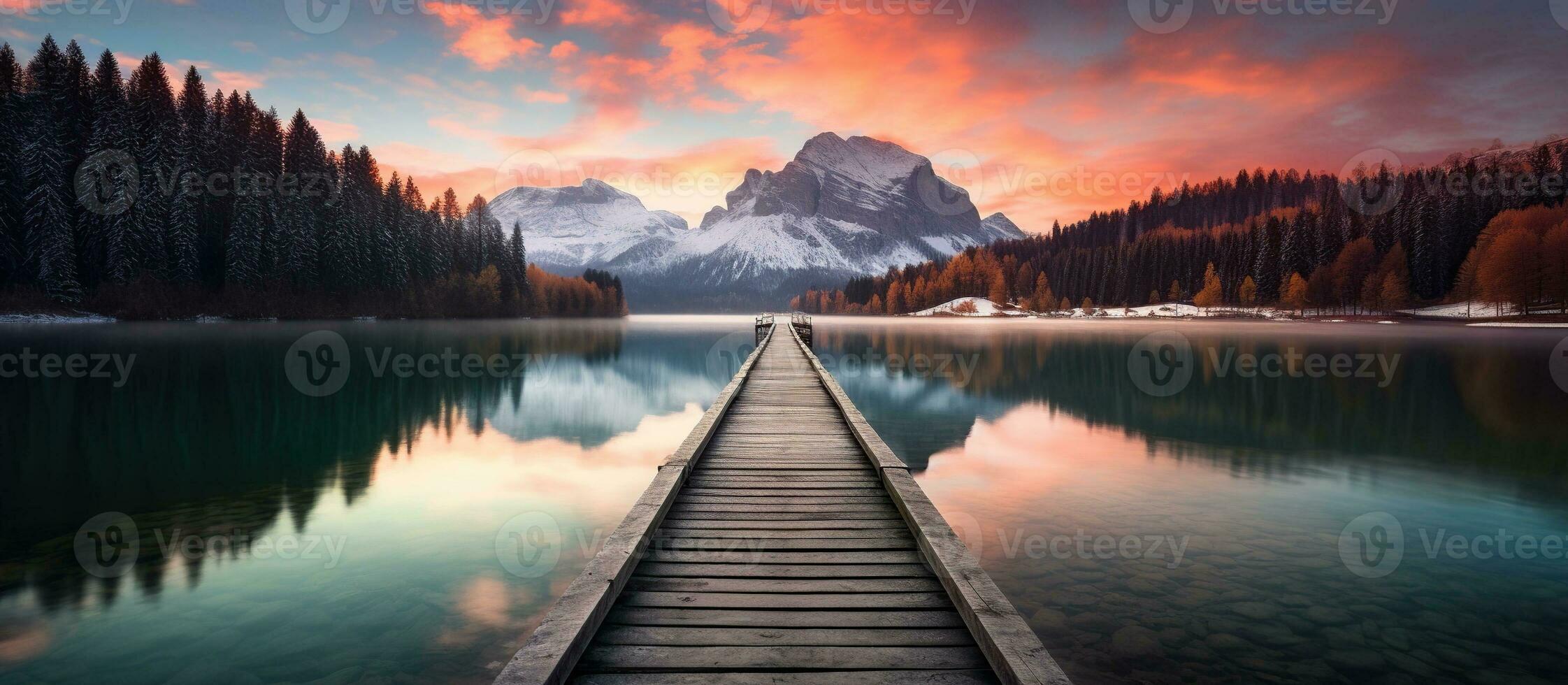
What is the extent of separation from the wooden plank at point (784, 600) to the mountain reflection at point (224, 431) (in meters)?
6.36

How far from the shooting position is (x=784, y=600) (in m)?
5.16

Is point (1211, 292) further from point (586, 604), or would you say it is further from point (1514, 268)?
point (586, 604)

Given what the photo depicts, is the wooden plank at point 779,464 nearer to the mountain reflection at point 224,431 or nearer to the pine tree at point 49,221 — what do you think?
the mountain reflection at point 224,431

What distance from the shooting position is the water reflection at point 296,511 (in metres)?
6.27

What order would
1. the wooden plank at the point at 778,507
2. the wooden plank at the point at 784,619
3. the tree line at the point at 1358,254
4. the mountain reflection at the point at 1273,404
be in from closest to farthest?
the wooden plank at the point at 784,619, the wooden plank at the point at 778,507, the mountain reflection at the point at 1273,404, the tree line at the point at 1358,254

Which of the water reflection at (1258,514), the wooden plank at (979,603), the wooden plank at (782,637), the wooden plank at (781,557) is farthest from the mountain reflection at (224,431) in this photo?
the water reflection at (1258,514)

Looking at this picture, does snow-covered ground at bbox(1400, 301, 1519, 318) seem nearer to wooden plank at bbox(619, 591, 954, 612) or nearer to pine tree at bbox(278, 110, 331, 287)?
wooden plank at bbox(619, 591, 954, 612)

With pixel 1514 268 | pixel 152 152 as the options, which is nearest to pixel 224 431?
pixel 152 152

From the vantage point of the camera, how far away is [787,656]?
4.36 metres

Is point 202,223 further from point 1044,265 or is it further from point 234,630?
point 1044,265

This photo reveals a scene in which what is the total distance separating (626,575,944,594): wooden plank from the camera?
5.38 metres

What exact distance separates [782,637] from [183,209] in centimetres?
9255

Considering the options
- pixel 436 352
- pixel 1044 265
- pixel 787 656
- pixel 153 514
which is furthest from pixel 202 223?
pixel 1044 265

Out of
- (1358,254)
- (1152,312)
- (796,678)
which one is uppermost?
→ (1358,254)
